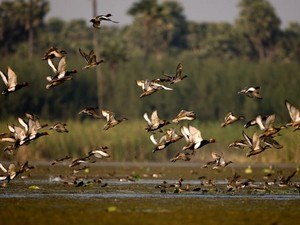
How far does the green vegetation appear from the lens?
42.9 m

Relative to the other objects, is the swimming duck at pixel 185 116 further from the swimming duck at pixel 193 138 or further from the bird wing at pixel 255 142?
the bird wing at pixel 255 142

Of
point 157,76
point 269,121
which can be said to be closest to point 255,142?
point 269,121

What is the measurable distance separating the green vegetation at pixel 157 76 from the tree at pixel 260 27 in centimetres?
10

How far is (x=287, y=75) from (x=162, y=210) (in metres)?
45.1

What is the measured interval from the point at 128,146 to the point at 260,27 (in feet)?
215

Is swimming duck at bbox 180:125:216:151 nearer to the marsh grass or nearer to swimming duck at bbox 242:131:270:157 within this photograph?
swimming duck at bbox 242:131:270:157

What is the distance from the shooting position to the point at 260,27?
106375mm

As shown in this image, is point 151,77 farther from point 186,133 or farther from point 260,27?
point 260,27

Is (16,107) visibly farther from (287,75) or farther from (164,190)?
(164,190)

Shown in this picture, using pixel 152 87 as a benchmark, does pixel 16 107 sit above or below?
below

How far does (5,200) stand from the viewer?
834 inches

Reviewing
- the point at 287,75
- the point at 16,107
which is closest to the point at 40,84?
the point at 16,107

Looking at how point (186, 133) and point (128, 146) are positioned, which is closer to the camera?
point (186, 133)

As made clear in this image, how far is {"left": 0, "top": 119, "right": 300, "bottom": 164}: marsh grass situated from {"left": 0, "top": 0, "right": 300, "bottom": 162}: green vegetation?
50mm
